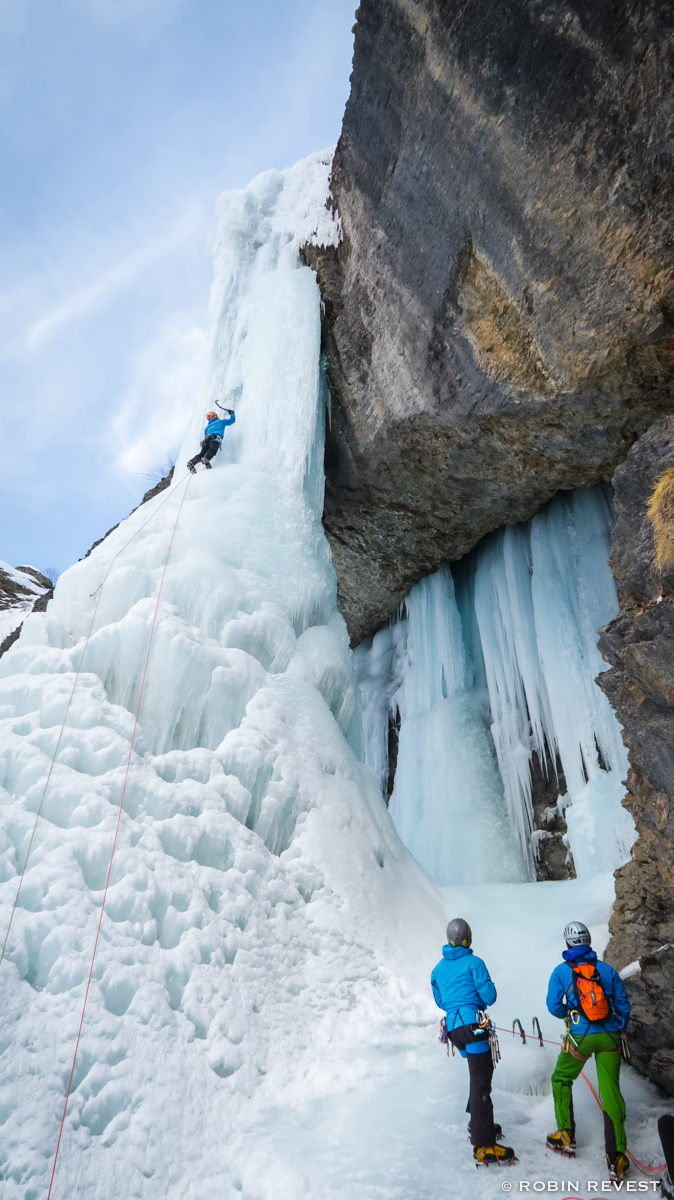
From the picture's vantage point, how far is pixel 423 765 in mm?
9969

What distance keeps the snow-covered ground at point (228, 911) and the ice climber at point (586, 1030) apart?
16cm

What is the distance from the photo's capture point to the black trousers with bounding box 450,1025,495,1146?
286cm

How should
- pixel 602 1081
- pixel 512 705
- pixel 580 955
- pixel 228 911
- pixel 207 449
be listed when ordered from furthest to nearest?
pixel 512 705
pixel 207 449
pixel 228 911
pixel 580 955
pixel 602 1081

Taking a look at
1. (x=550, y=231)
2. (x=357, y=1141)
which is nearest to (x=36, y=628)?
(x=357, y=1141)

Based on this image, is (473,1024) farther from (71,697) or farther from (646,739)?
(71,697)

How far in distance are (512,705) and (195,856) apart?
5.95 m

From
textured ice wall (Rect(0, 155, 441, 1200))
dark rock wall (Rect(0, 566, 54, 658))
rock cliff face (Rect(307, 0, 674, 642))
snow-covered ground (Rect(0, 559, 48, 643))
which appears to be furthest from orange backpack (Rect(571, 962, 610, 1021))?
dark rock wall (Rect(0, 566, 54, 658))

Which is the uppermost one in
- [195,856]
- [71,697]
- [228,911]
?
[71,697]

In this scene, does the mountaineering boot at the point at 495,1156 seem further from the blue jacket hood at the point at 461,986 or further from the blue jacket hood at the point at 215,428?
the blue jacket hood at the point at 215,428

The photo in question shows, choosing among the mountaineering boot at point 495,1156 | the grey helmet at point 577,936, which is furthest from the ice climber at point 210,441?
the mountaineering boot at point 495,1156

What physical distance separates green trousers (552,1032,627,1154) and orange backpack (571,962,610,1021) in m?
0.08

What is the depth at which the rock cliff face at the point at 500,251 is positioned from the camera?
16.1 feet

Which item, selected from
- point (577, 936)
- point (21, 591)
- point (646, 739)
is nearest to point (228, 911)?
point (577, 936)

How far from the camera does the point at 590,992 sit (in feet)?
9.97
